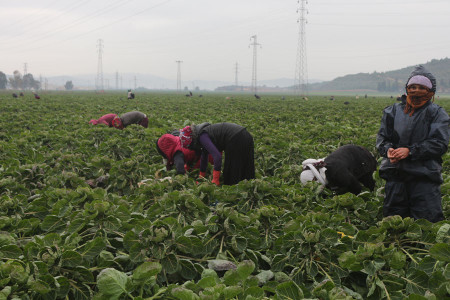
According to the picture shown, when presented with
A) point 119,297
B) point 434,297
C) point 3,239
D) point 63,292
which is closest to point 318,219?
point 434,297

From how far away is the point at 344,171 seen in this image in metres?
4.28

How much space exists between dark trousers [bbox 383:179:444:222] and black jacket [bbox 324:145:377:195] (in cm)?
79

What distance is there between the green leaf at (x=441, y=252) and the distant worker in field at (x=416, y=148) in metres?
1.54

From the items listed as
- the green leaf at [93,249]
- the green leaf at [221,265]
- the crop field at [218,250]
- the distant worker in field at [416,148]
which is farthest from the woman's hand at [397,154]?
the green leaf at [93,249]

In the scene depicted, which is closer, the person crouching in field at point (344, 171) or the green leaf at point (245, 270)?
the green leaf at point (245, 270)

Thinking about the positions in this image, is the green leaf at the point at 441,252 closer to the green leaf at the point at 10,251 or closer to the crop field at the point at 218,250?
the crop field at the point at 218,250

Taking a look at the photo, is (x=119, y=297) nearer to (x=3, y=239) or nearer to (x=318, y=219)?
(x=3, y=239)

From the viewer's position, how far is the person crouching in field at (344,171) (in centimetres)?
430

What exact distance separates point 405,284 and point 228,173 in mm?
3571

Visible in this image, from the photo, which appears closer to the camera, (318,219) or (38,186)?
(318,219)

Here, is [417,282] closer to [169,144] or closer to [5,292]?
[5,292]

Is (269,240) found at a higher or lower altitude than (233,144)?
lower

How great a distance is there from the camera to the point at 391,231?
2365 mm

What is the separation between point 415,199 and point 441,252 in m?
1.70
